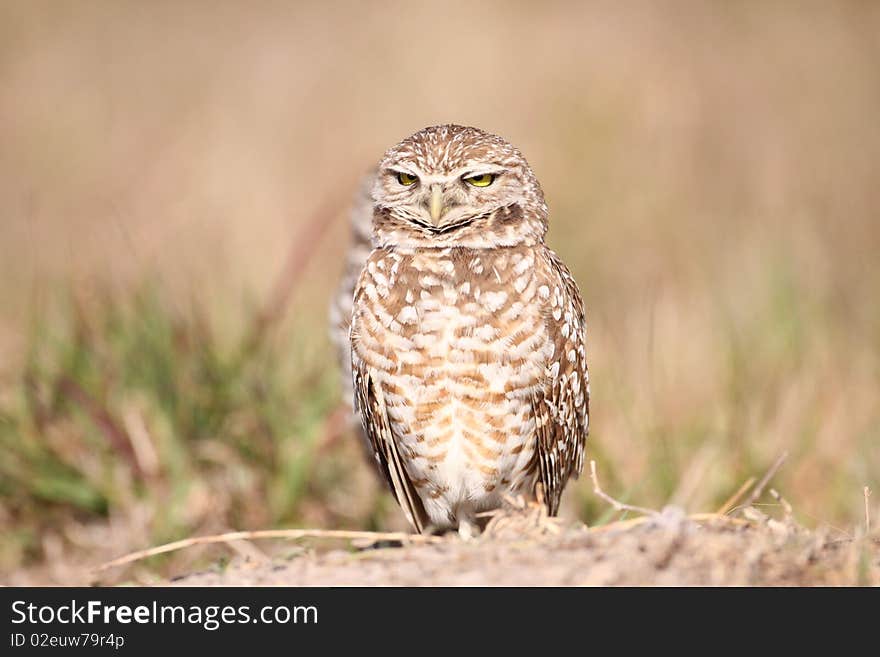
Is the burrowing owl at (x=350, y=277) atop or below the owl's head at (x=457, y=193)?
below

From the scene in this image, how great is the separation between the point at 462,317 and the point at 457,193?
1.19 ft

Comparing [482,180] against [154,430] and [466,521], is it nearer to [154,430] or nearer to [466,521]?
[466,521]

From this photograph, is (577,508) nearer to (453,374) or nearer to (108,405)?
(453,374)

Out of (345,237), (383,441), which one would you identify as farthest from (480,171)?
(345,237)

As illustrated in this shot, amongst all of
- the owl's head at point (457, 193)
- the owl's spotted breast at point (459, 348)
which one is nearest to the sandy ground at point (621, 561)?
the owl's spotted breast at point (459, 348)

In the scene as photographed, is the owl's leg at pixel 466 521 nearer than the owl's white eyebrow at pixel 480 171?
No

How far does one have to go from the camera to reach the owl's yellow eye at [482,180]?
11.1ft

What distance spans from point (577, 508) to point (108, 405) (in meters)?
2.05

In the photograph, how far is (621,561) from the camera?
8.45 ft

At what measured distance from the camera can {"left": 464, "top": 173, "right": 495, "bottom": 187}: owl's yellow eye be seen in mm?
3371

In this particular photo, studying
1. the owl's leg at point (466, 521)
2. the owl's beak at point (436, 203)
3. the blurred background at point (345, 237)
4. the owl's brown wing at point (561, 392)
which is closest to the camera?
the owl's beak at point (436, 203)

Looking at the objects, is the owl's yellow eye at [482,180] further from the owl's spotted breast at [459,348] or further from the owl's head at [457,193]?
the owl's spotted breast at [459,348]

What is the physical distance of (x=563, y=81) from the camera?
32.1ft

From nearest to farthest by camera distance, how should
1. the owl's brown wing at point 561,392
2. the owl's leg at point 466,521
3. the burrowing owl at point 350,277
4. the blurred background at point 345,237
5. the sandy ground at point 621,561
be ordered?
the sandy ground at point 621,561
the owl's brown wing at point 561,392
the owl's leg at point 466,521
the burrowing owl at point 350,277
the blurred background at point 345,237
